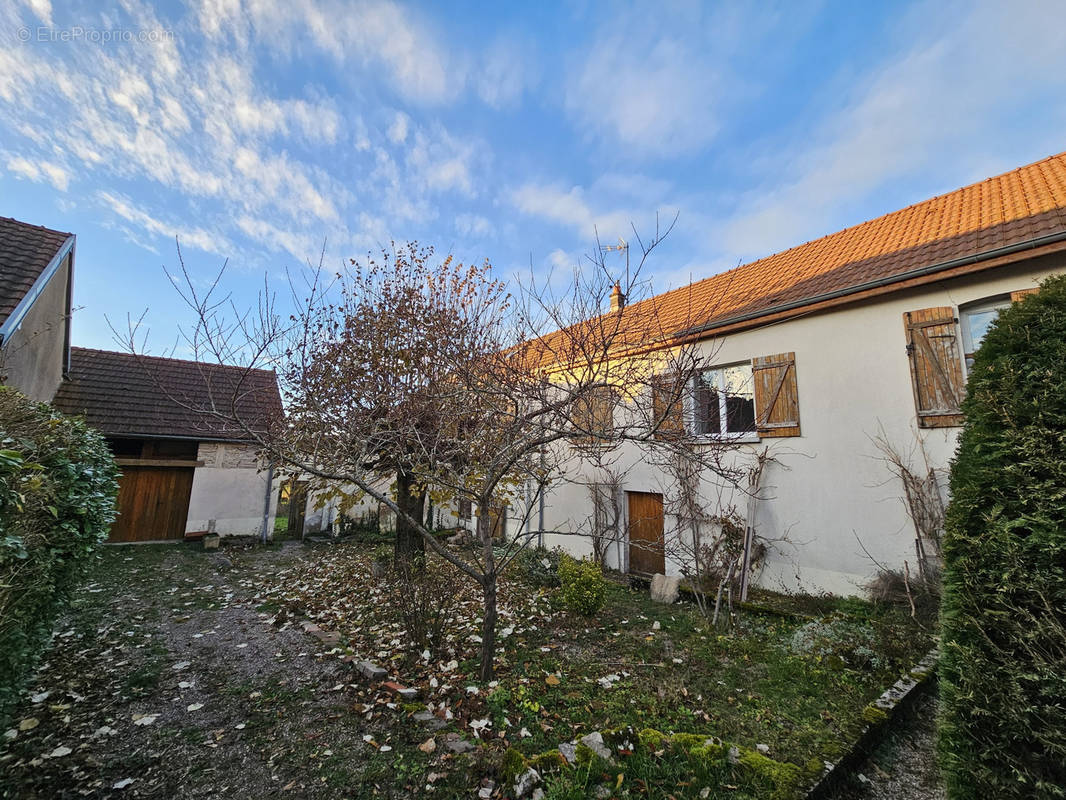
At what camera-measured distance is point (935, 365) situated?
552cm

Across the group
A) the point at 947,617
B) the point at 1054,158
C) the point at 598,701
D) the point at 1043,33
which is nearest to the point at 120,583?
the point at 598,701

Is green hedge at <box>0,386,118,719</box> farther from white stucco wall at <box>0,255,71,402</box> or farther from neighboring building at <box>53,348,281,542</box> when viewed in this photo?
neighboring building at <box>53,348,281,542</box>

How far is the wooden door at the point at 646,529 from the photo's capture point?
814 cm

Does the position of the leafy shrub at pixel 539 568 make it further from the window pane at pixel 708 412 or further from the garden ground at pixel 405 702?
the window pane at pixel 708 412

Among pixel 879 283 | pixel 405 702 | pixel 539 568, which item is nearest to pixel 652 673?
pixel 405 702

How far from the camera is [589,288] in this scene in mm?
4121

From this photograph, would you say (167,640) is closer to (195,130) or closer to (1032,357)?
(195,130)

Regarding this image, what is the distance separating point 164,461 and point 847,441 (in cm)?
1534

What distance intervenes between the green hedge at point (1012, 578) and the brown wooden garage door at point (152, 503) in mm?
14737

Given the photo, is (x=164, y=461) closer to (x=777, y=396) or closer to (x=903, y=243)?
(x=777, y=396)

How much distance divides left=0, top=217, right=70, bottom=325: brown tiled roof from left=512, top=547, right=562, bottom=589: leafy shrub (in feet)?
27.8

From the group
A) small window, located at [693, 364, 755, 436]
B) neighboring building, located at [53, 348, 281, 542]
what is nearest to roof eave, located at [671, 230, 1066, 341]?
small window, located at [693, 364, 755, 436]

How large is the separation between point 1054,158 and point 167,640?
15.3 meters

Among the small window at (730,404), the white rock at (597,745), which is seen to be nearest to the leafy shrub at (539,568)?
the small window at (730,404)
